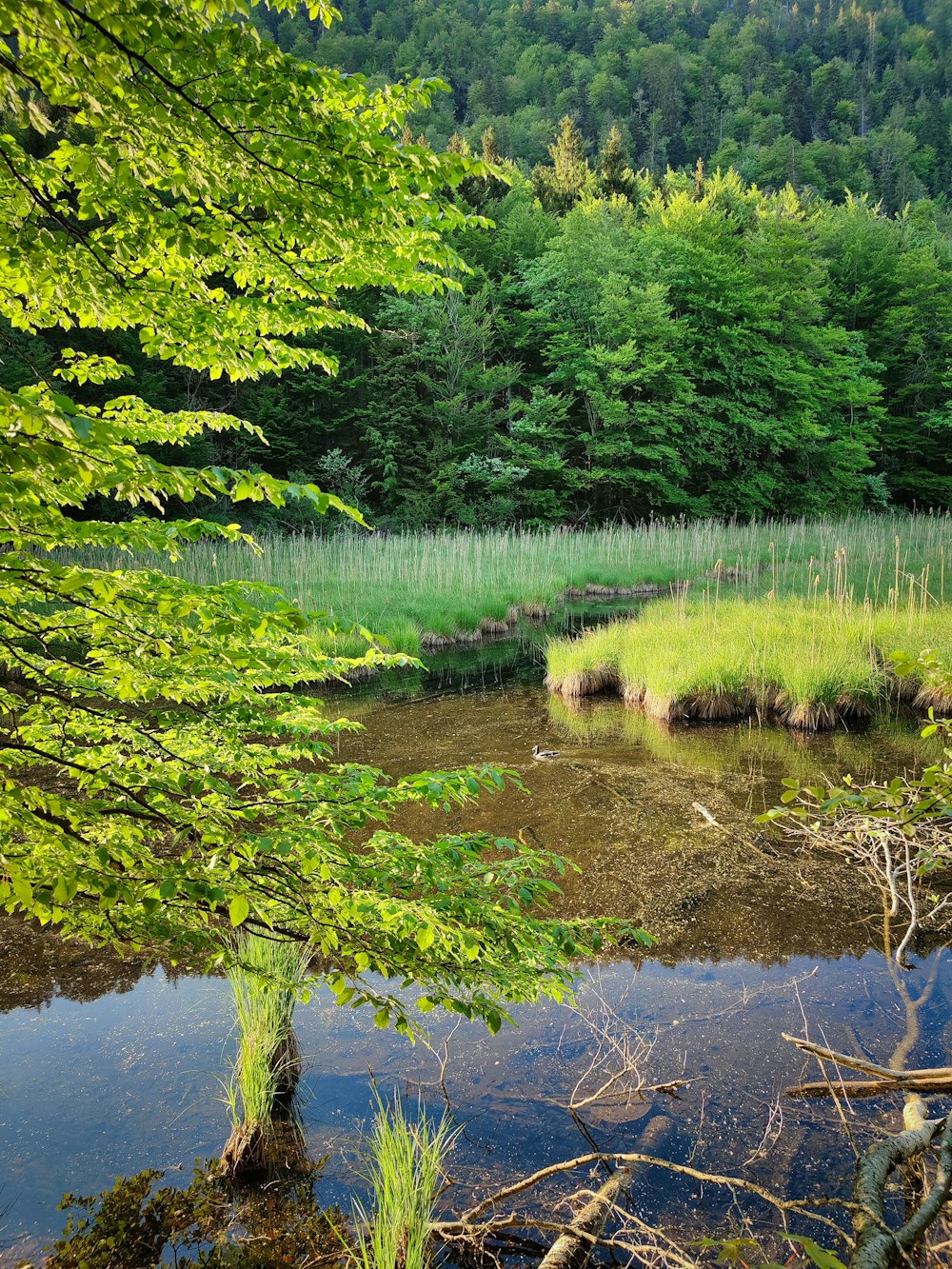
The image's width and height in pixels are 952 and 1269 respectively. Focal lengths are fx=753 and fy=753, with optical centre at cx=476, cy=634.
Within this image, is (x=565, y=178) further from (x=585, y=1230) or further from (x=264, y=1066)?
(x=585, y=1230)

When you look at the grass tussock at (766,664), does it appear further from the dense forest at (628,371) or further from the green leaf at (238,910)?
the dense forest at (628,371)

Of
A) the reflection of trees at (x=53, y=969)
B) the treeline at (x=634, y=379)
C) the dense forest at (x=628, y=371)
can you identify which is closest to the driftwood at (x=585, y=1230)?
the reflection of trees at (x=53, y=969)

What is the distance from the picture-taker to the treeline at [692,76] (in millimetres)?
51469

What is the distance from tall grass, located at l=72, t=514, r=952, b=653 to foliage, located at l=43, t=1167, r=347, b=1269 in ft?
25.1

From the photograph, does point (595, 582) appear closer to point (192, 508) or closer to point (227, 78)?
point (192, 508)

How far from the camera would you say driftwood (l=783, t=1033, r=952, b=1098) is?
235 cm

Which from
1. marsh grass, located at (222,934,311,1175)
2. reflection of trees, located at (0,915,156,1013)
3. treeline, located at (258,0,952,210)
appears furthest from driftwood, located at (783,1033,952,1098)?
treeline, located at (258,0,952,210)

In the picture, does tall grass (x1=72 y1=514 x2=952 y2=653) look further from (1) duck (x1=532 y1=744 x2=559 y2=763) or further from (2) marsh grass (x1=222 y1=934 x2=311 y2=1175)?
(2) marsh grass (x1=222 y1=934 x2=311 y2=1175)

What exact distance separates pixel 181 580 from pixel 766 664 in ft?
22.4

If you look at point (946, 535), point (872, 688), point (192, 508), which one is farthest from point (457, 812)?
point (192, 508)

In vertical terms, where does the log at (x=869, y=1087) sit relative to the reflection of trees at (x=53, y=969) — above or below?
above

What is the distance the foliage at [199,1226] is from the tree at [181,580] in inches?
26.4

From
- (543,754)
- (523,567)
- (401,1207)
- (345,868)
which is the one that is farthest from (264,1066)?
(523,567)

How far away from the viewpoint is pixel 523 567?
51.1ft
